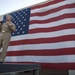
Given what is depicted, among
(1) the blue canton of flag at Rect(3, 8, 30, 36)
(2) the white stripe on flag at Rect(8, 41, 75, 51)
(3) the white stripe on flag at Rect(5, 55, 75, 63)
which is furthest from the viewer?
(1) the blue canton of flag at Rect(3, 8, 30, 36)

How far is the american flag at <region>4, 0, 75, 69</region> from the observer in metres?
3.42

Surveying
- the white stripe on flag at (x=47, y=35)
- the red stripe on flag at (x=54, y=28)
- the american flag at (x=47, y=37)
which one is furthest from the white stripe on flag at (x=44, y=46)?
the red stripe on flag at (x=54, y=28)

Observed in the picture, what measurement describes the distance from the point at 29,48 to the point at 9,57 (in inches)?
21.9

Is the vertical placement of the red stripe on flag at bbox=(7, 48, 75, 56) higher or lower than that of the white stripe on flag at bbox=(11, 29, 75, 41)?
lower

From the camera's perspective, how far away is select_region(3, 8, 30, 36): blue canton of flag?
4262 millimetres

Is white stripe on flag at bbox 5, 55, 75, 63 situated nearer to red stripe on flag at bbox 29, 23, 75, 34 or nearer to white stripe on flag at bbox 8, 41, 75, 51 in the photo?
white stripe on flag at bbox 8, 41, 75, 51

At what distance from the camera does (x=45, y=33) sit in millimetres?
3855

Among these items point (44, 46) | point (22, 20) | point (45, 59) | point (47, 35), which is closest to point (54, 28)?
point (47, 35)

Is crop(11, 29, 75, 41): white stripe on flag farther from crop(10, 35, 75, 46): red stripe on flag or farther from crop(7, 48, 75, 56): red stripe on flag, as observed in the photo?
crop(7, 48, 75, 56): red stripe on flag

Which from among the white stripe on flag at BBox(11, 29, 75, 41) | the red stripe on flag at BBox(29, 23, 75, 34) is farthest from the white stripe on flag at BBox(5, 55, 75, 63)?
the red stripe on flag at BBox(29, 23, 75, 34)

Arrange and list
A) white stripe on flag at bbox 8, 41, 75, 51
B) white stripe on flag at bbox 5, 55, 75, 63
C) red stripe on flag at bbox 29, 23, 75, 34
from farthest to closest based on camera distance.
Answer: red stripe on flag at bbox 29, 23, 75, 34 < white stripe on flag at bbox 8, 41, 75, 51 < white stripe on flag at bbox 5, 55, 75, 63

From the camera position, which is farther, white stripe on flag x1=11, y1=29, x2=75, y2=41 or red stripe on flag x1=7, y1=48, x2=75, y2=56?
white stripe on flag x1=11, y1=29, x2=75, y2=41

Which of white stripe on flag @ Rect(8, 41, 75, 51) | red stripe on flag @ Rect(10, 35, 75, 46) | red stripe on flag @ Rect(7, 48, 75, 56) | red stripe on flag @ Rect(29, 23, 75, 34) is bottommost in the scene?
red stripe on flag @ Rect(7, 48, 75, 56)

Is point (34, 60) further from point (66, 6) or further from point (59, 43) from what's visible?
point (66, 6)
